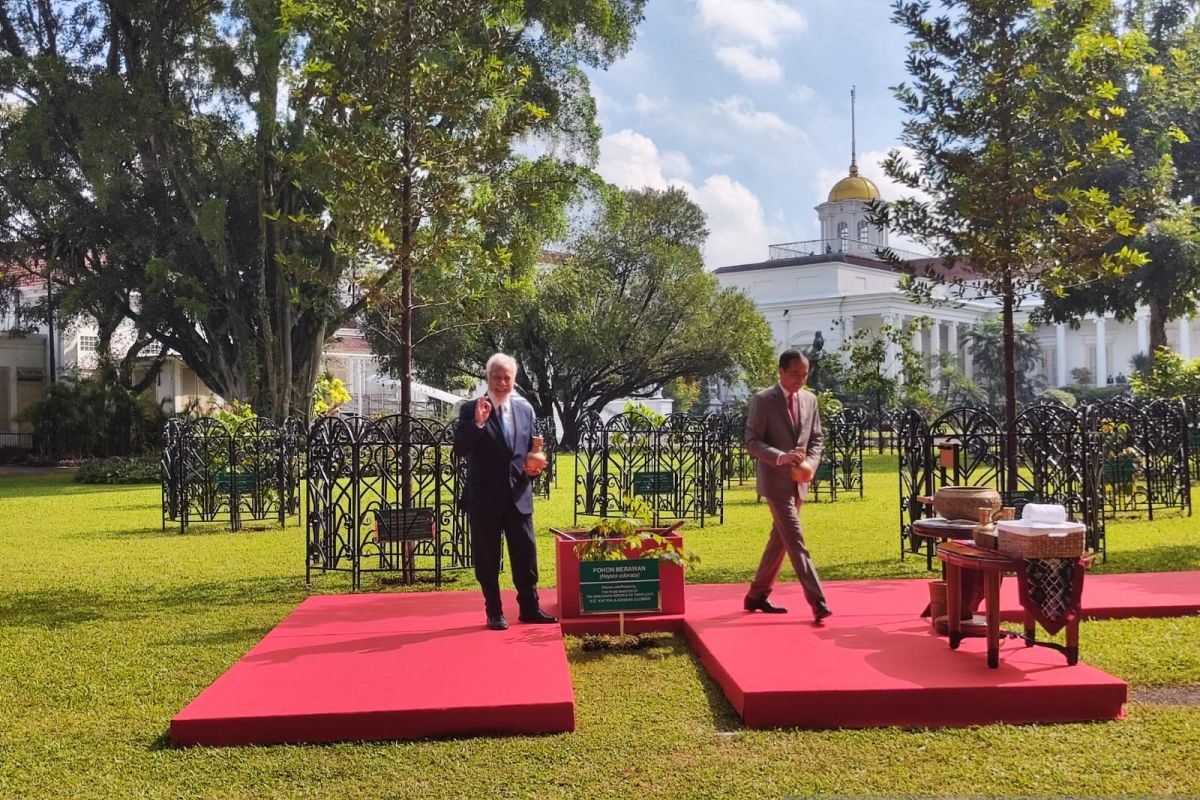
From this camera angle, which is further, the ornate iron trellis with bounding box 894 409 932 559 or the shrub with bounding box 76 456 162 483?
the shrub with bounding box 76 456 162 483

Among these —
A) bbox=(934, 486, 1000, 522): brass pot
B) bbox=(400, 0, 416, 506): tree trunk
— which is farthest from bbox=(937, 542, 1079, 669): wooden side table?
bbox=(400, 0, 416, 506): tree trunk

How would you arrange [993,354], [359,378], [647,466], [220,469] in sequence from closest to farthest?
[220,469]
[647,466]
[359,378]
[993,354]

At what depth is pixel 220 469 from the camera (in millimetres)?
15547

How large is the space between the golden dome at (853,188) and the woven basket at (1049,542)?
210 feet

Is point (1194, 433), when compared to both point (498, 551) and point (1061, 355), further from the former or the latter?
point (1061, 355)

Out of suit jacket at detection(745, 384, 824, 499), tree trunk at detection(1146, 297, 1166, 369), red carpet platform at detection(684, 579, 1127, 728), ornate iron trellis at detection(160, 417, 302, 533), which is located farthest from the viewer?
tree trunk at detection(1146, 297, 1166, 369)

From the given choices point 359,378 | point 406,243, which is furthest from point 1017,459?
point 359,378

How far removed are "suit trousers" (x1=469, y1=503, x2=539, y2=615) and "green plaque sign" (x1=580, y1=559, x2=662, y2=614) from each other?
1.15ft

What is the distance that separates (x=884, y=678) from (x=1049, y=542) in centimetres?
106

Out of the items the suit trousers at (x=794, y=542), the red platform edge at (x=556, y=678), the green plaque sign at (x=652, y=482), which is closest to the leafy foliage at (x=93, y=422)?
the green plaque sign at (x=652, y=482)

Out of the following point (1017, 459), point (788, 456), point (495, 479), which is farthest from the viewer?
point (1017, 459)

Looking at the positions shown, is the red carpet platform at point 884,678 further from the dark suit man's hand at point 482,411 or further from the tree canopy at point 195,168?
the tree canopy at point 195,168

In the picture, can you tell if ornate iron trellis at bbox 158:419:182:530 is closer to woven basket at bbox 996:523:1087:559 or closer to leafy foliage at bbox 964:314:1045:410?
woven basket at bbox 996:523:1087:559

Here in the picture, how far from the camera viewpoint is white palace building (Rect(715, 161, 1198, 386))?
206ft
